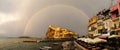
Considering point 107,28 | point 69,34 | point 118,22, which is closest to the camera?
point 118,22

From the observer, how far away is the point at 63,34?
183625 mm

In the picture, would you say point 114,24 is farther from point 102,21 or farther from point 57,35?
point 57,35

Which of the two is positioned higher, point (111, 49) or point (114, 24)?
point (114, 24)

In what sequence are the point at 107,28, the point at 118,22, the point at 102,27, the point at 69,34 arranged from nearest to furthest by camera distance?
the point at 118,22 → the point at 107,28 → the point at 102,27 → the point at 69,34

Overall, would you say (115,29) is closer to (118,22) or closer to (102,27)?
(118,22)

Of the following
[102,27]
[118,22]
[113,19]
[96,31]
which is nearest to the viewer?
[118,22]

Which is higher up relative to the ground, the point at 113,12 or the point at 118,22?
the point at 113,12

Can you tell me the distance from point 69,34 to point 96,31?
83.6 meters

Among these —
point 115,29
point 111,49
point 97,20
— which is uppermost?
point 97,20

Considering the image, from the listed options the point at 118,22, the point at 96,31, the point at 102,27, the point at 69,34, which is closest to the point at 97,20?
the point at 96,31

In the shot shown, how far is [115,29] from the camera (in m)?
64.9

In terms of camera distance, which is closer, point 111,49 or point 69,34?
point 111,49

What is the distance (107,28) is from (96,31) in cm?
1897

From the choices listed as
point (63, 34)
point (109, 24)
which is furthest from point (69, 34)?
point (109, 24)
